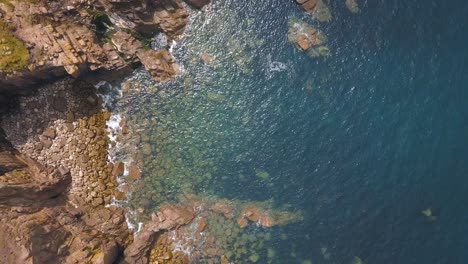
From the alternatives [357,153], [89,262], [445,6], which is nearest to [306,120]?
[357,153]

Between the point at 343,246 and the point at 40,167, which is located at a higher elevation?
the point at 40,167

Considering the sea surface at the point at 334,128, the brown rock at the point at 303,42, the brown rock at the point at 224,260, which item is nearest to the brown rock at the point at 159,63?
the sea surface at the point at 334,128

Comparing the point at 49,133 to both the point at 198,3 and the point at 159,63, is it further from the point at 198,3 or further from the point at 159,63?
the point at 198,3

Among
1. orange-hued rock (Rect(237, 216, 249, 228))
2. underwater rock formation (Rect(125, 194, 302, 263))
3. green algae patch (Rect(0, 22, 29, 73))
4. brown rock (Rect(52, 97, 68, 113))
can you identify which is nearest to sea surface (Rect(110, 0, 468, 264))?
underwater rock formation (Rect(125, 194, 302, 263))

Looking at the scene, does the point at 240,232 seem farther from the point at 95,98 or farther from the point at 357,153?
the point at 95,98

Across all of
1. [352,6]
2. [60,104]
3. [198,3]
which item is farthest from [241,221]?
[352,6]

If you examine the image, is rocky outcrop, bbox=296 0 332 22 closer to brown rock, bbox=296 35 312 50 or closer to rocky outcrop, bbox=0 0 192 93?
brown rock, bbox=296 35 312 50

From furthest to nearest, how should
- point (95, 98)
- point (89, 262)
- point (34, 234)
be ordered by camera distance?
point (95, 98) → point (89, 262) → point (34, 234)
